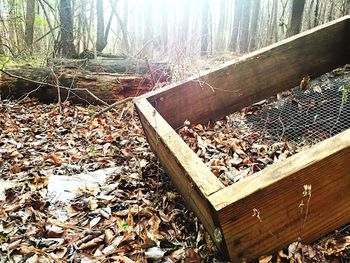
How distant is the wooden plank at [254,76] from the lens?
292cm

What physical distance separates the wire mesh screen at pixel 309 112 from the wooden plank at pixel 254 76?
0.12 metres

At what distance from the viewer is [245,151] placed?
2746mm

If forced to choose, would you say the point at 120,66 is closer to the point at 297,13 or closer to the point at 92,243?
the point at 297,13

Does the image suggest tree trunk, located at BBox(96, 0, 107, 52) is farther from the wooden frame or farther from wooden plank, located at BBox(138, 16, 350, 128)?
the wooden frame

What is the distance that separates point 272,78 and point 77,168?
203 cm

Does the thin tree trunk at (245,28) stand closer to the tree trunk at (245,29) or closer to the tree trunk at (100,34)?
the tree trunk at (245,29)

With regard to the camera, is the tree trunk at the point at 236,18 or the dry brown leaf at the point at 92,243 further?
the tree trunk at the point at 236,18

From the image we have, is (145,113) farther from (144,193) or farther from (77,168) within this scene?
(77,168)

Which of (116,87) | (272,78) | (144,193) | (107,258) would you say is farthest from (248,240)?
(116,87)

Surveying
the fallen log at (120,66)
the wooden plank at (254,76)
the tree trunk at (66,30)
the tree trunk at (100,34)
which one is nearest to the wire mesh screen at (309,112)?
the wooden plank at (254,76)

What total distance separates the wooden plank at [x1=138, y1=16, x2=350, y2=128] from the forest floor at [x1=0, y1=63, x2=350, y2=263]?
1.54 ft

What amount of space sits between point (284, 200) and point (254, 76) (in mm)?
1819

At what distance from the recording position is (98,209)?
7.91 feet

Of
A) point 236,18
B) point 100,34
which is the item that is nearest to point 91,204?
point 100,34
